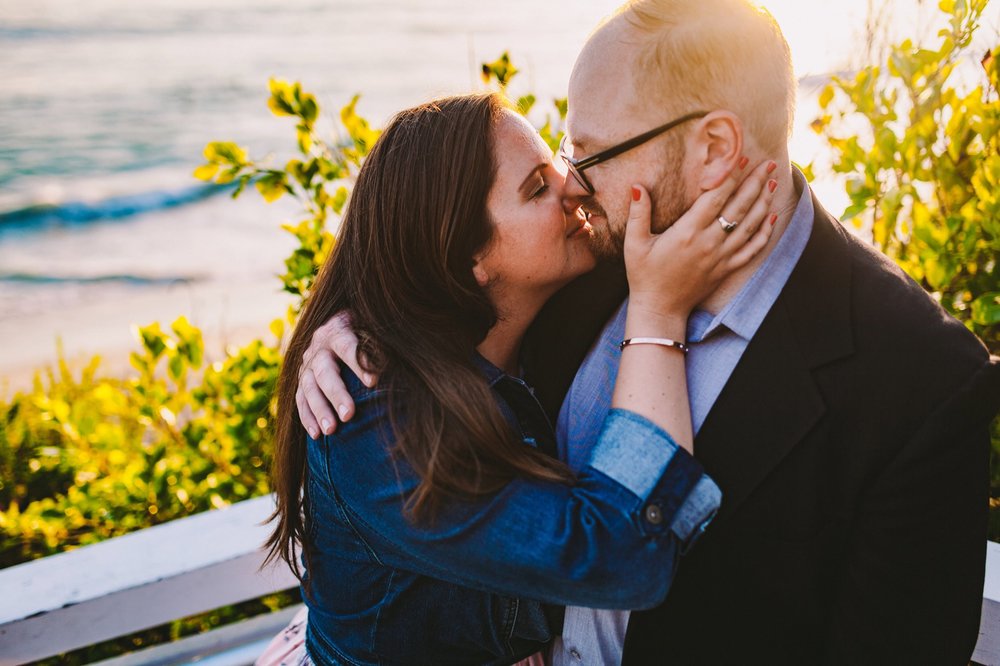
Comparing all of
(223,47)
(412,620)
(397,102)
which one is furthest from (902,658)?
(223,47)

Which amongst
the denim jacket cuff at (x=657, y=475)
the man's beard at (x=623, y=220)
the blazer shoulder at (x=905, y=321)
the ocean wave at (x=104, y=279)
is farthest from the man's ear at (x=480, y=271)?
the ocean wave at (x=104, y=279)

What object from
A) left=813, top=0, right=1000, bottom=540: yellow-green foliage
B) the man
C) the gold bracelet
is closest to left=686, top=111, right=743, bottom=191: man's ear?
the man

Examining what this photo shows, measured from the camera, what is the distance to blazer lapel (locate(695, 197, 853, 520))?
1.79m

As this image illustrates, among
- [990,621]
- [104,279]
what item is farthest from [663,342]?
[104,279]

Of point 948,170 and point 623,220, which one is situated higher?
point 623,220

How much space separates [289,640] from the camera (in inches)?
103

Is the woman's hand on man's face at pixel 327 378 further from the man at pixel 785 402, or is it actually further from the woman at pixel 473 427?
the man at pixel 785 402

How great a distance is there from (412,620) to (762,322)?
1249mm

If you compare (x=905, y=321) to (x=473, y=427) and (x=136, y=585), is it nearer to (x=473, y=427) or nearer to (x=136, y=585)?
(x=473, y=427)

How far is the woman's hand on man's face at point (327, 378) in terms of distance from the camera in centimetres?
191

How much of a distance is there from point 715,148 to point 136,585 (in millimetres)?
2347

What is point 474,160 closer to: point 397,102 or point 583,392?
point 583,392

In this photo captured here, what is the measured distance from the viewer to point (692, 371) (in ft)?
6.53

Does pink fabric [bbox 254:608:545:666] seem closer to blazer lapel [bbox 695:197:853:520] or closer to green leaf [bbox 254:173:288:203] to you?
blazer lapel [bbox 695:197:853:520]
